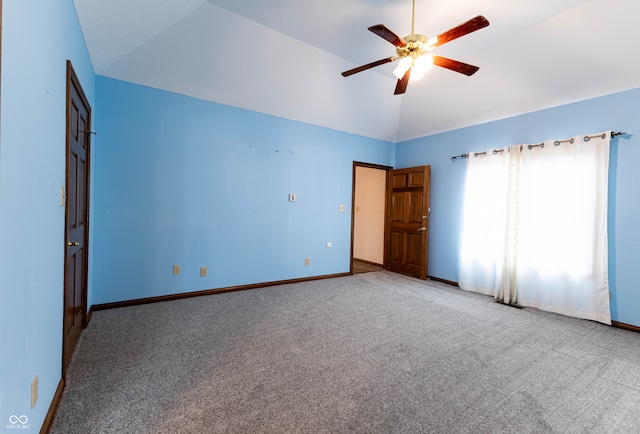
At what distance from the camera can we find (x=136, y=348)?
7.66 ft

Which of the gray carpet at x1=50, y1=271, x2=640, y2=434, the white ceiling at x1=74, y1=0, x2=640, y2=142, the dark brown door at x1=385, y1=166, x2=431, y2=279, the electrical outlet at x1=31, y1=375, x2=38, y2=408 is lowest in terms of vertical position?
the gray carpet at x1=50, y1=271, x2=640, y2=434


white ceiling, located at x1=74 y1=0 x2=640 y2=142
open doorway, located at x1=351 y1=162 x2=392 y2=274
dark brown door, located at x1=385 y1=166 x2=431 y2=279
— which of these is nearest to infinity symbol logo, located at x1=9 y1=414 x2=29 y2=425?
white ceiling, located at x1=74 y1=0 x2=640 y2=142

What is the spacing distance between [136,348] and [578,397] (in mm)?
3301

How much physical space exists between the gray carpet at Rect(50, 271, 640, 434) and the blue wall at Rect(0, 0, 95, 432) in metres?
0.49

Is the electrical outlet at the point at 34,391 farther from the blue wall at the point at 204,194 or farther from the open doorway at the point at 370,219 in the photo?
the open doorway at the point at 370,219

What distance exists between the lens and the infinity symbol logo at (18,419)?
1075 mm

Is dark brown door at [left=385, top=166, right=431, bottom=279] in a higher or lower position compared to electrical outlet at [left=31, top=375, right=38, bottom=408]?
higher

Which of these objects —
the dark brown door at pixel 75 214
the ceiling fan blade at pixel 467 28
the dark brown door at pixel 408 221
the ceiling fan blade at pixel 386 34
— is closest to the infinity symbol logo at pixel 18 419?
the dark brown door at pixel 75 214

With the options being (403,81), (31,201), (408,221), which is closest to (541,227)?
(408,221)

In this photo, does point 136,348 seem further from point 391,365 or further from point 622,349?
point 622,349

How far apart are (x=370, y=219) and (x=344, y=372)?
14.9 ft

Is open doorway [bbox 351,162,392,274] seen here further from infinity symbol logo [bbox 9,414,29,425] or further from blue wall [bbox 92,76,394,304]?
infinity symbol logo [bbox 9,414,29,425]

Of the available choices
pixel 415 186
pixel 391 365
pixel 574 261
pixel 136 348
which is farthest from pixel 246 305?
pixel 574 261

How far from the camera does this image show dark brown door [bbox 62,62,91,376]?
1930mm
